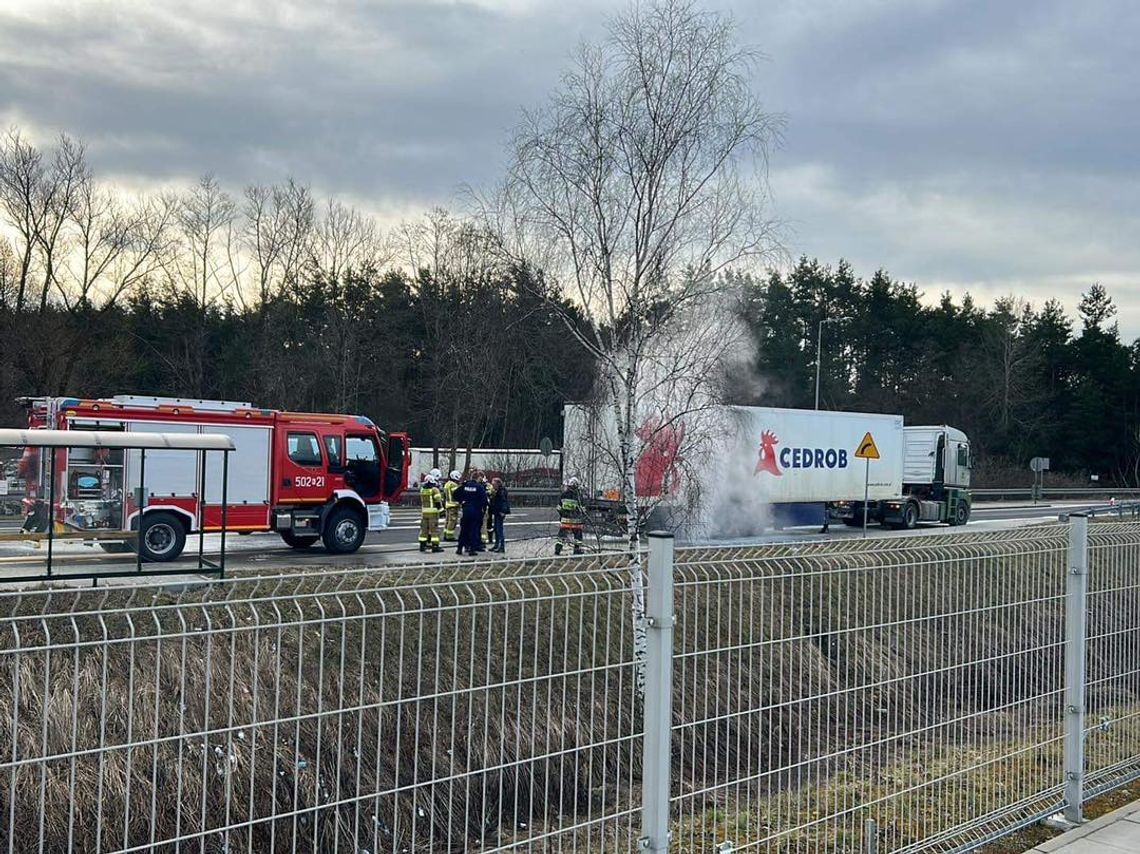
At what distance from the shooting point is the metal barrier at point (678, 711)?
160 inches

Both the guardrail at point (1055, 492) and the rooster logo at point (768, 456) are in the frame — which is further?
the guardrail at point (1055, 492)

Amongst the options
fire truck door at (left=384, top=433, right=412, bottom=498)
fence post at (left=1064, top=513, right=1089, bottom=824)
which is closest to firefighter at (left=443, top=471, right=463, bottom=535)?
fire truck door at (left=384, top=433, right=412, bottom=498)

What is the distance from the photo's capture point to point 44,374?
117 ft

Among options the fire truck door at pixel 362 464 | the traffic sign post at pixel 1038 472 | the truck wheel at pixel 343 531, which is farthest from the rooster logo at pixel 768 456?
the traffic sign post at pixel 1038 472

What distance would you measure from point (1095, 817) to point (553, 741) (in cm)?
403

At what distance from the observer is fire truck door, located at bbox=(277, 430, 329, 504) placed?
19.2 meters

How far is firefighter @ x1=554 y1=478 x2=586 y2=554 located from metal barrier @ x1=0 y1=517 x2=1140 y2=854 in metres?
5.07

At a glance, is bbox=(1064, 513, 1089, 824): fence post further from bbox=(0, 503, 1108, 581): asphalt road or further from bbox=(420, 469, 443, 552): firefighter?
bbox=(420, 469, 443, 552): firefighter

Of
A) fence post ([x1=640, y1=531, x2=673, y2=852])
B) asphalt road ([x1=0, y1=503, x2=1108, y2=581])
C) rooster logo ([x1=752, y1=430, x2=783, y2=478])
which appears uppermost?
rooster logo ([x1=752, y1=430, x2=783, y2=478])

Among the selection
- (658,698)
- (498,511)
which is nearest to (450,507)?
(498,511)

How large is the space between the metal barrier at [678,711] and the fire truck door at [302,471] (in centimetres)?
1041

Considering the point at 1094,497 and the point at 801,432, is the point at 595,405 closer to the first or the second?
the point at 801,432

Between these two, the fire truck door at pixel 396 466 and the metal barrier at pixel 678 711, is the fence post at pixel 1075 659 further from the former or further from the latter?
the fire truck door at pixel 396 466

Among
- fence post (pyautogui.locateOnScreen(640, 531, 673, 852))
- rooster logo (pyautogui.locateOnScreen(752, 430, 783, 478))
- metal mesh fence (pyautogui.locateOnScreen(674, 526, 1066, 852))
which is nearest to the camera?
fence post (pyautogui.locateOnScreen(640, 531, 673, 852))
